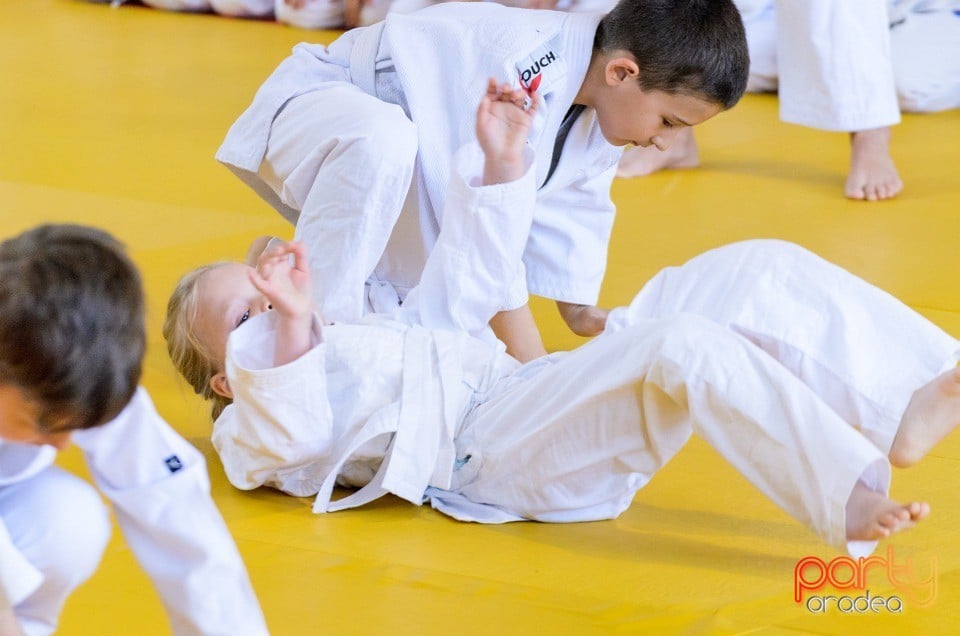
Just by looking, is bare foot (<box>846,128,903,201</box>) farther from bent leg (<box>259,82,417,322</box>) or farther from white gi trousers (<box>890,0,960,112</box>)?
bent leg (<box>259,82,417,322</box>)

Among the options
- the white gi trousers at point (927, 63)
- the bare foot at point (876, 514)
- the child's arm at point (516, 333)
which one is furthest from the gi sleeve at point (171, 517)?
the white gi trousers at point (927, 63)

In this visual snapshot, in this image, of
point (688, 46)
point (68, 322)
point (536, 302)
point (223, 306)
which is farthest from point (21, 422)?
point (536, 302)

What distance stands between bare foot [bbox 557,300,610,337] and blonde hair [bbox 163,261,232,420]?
0.70 meters

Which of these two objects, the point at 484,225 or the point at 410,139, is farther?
the point at 410,139

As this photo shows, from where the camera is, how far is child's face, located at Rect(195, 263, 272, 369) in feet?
5.29

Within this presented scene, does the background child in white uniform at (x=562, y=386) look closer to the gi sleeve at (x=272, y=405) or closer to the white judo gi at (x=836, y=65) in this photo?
the gi sleeve at (x=272, y=405)

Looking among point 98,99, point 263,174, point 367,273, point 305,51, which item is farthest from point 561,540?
point 98,99

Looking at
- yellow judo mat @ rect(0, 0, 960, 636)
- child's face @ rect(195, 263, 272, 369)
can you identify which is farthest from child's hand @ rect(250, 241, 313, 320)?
yellow judo mat @ rect(0, 0, 960, 636)

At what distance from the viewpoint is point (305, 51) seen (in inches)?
87.2

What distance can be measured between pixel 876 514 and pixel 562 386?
413mm

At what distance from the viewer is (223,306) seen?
162cm

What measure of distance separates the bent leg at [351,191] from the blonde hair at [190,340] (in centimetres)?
21

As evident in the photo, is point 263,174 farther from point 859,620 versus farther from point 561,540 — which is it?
point 859,620

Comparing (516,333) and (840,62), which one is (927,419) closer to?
(516,333)
